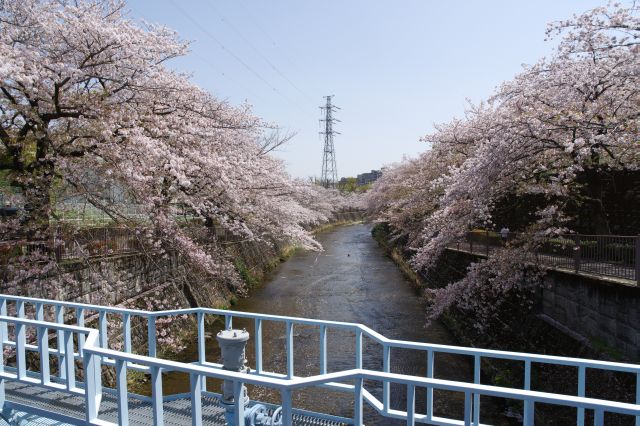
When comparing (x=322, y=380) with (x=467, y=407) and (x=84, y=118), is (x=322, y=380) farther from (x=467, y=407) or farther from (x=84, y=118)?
(x=84, y=118)

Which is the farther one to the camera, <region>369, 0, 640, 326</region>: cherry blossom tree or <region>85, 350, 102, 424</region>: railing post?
<region>369, 0, 640, 326</region>: cherry blossom tree

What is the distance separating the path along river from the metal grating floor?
189 inches

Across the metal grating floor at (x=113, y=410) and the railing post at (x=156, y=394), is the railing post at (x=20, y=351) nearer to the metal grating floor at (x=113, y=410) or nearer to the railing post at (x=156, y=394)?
the metal grating floor at (x=113, y=410)

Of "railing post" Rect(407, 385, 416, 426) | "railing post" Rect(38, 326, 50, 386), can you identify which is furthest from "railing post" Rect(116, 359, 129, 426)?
"railing post" Rect(407, 385, 416, 426)

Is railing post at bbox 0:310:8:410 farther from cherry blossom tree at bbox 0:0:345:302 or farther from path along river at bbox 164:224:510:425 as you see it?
path along river at bbox 164:224:510:425

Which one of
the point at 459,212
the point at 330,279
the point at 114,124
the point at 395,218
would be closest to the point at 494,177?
the point at 459,212

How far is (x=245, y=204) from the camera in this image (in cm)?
1753

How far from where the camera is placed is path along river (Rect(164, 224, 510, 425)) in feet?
33.7

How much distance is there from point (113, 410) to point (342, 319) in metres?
12.1

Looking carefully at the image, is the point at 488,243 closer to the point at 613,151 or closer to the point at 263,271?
the point at 613,151

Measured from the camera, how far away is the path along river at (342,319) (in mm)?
10258

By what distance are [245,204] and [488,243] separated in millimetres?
8762

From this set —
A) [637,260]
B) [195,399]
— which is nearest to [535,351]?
[637,260]

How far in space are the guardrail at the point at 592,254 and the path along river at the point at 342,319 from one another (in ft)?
11.3
